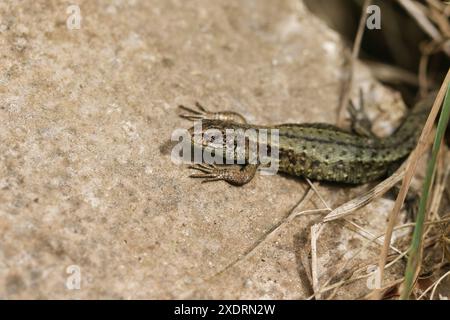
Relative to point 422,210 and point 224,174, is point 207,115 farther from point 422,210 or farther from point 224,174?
point 422,210

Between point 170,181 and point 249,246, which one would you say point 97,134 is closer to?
point 170,181

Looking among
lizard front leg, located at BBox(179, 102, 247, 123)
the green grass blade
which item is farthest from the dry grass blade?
the green grass blade

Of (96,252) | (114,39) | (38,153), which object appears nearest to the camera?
(96,252)

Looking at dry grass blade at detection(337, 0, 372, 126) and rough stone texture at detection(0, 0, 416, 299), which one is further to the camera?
dry grass blade at detection(337, 0, 372, 126)

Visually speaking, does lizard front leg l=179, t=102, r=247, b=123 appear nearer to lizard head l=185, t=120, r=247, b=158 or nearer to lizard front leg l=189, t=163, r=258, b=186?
lizard head l=185, t=120, r=247, b=158

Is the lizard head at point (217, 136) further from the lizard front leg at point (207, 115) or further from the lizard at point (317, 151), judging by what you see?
the lizard front leg at point (207, 115)

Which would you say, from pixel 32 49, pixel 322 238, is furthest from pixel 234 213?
pixel 32 49
